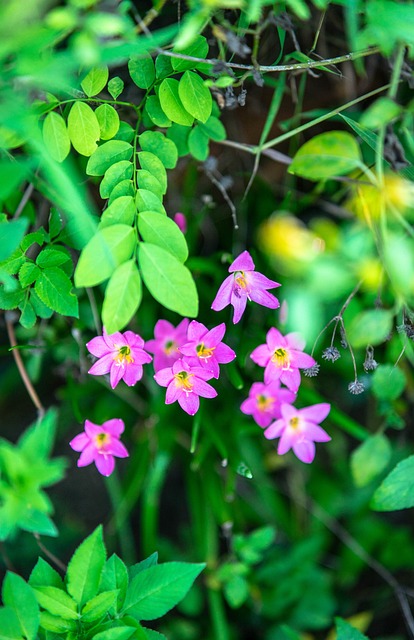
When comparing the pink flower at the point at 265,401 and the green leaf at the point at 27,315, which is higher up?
the green leaf at the point at 27,315

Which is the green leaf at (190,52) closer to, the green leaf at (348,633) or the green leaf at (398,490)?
the green leaf at (398,490)

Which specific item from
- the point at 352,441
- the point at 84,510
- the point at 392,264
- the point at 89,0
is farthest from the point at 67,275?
the point at 352,441

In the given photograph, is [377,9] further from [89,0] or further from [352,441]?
[352,441]

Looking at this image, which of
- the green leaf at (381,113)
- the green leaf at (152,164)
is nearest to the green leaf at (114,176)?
the green leaf at (152,164)

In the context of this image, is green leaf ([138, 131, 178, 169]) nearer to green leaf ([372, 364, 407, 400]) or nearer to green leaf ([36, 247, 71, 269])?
green leaf ([36, 247, 71, 269])

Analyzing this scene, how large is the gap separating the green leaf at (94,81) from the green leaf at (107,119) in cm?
3

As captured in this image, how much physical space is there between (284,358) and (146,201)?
0.38 m

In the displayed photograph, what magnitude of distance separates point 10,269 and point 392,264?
60 centimetres

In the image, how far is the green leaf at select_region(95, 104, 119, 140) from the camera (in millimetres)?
936

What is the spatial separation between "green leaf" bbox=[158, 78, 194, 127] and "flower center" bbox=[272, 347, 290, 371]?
43 centimetres

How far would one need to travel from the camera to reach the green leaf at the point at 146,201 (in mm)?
867

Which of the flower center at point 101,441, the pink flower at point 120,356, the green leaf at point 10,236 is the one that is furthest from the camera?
the flower center at point 101,441

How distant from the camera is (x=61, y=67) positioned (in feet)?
2.25

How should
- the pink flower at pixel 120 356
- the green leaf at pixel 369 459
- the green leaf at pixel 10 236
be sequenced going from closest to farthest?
the green leaf at pixel 10 236, the pink flower at pixel 120 356, the green leaf at pixel 369 459
